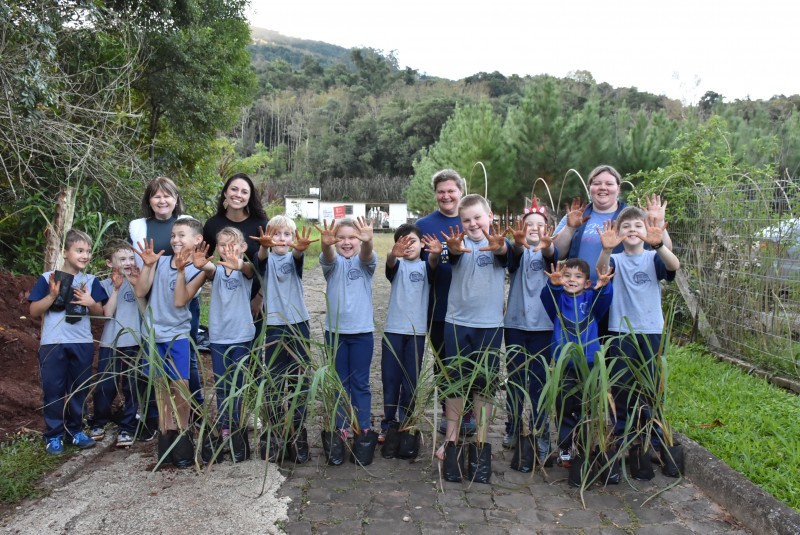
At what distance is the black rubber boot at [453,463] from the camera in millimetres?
3273

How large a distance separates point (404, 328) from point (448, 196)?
91 cm

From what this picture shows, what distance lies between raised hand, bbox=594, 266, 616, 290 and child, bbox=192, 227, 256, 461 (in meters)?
2.02

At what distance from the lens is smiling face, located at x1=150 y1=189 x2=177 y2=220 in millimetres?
3967

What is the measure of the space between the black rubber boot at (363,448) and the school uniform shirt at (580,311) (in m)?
1.19

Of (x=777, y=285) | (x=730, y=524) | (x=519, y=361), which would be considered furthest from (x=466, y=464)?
(x=777, y=285)

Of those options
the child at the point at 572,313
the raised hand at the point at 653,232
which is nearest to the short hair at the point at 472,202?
the child at the point at 572,313

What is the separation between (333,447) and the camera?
3463 millimetres

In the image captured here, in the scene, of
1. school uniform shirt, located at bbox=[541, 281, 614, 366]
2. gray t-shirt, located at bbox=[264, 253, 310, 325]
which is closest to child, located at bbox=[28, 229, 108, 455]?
gray t-shirt, located at bbox=[264, 253, 310, 325]

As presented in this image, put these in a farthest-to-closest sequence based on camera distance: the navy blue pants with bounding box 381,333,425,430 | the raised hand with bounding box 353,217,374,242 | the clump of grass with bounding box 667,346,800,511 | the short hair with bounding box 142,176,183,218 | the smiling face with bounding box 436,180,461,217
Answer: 1. the short hair with bounding box 142,176,183,218
2. the smiling face with bounding box 436,180,461,217
3. the navy blue pants with bounding box 381,333,425,430
4. the raised hand with bounding box 353,217,374,242
5. the clump of grass with bounding box 667,346,800,511

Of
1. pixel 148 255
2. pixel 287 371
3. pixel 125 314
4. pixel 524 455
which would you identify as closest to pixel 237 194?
pixel 148 255

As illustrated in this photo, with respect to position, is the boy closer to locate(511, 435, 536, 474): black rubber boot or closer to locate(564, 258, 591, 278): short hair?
locate(511, 435, 536, 474): black rubber boot

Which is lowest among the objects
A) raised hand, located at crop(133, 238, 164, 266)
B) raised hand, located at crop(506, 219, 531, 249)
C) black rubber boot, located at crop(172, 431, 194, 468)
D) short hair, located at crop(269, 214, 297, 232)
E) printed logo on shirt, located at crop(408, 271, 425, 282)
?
black rubber boot, located at crop(172, 431, 194, 468)

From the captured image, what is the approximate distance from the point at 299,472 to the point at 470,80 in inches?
3713

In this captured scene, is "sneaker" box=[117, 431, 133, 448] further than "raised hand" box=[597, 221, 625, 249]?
Yes
